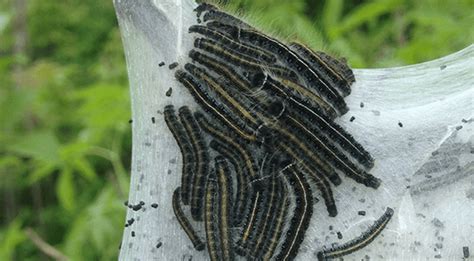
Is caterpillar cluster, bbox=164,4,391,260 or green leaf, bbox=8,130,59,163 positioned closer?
caterpillar cluster, bbox=164,4,391,260

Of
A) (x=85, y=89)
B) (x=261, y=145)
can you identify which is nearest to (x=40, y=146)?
(x=85, y=89)

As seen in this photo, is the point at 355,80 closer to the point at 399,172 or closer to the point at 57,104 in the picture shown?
the point at 399,172

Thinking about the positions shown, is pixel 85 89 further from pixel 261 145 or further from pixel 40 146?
pixel 261 145

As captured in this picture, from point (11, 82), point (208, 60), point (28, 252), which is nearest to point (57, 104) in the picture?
point (11, 82)

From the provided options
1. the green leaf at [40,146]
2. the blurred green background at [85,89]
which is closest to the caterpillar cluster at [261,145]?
the blurred green background at [85,89]

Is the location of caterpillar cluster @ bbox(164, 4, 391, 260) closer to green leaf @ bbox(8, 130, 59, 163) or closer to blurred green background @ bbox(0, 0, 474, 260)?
blurred green background @ bbox(0, 0, 474, 260)

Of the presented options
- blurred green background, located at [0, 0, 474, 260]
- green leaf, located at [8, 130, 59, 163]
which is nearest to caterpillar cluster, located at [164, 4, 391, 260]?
blurred green background, located at [0, 0, 474, 260]
